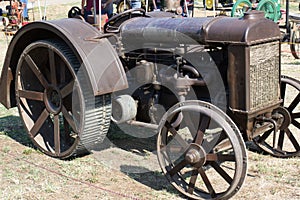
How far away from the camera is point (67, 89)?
4289 mm

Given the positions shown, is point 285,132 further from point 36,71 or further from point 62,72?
point 36,71

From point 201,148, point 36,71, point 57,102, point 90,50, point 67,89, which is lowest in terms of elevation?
point 201,148

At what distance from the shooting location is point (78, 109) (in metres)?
4.40

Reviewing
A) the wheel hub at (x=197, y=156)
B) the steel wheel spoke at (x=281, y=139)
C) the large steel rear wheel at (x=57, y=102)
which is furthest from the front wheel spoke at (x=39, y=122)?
the steel wheel spoke at (x=281, y=139)

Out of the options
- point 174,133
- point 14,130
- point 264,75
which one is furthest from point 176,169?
point 14,130

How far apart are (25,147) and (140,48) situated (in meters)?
1.75

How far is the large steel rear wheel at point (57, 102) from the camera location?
409 cm

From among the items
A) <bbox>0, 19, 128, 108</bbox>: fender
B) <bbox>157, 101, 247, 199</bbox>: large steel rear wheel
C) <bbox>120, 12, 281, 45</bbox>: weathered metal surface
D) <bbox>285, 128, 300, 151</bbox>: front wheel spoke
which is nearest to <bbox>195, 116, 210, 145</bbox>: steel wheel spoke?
<bbox>157, 101, 247, 199</bbox>: large steel rear wheel

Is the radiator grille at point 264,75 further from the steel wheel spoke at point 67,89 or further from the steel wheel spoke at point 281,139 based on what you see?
the steel wheel spoke at point 67,89

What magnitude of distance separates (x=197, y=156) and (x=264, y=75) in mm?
866

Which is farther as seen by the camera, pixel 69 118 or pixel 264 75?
pixel 69 118

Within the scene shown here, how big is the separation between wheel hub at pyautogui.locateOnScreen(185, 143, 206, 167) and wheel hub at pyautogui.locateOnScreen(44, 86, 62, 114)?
153 centimetres

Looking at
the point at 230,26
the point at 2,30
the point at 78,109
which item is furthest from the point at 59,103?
the point at 2,30

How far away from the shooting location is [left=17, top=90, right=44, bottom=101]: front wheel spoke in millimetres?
4625
